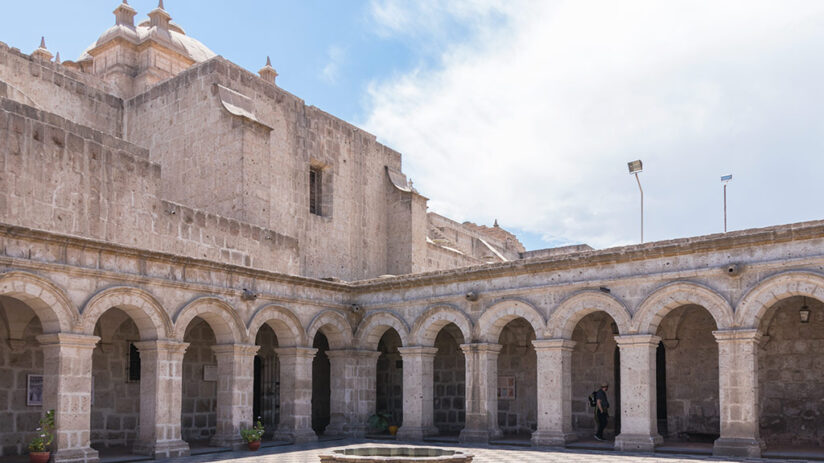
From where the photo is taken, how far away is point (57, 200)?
1384 cm

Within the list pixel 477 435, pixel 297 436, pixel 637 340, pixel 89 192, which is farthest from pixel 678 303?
pixel 89 192

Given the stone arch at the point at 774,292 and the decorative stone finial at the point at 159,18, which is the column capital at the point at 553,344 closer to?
the stone arch at the point at 774,292

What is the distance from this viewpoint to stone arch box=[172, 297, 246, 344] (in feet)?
46.6

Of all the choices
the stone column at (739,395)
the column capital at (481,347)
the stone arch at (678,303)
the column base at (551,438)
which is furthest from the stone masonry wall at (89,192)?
the stone column at (739,395)

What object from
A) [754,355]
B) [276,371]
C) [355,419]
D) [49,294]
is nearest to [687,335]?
[754,355]

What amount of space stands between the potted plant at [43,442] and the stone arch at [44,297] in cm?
137

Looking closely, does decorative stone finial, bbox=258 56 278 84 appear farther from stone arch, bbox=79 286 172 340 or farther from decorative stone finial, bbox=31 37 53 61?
stone arch, bbox=79 286 172 340

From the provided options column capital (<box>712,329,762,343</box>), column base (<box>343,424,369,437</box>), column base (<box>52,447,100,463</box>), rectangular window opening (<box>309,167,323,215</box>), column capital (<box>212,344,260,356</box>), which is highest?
rectangular window opening (<box>309,167,323,215</box>)

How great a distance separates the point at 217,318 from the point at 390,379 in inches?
266

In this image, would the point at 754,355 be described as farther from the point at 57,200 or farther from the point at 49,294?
the point at 57,200

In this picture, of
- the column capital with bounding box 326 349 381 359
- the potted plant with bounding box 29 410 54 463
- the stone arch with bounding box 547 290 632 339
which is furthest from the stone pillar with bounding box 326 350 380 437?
the potted plant with bounding box 29 410 54 463

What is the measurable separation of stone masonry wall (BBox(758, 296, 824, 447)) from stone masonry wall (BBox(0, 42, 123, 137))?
16390 mm

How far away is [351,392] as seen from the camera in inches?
709

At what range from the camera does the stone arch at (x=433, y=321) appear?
16653 millimetres
